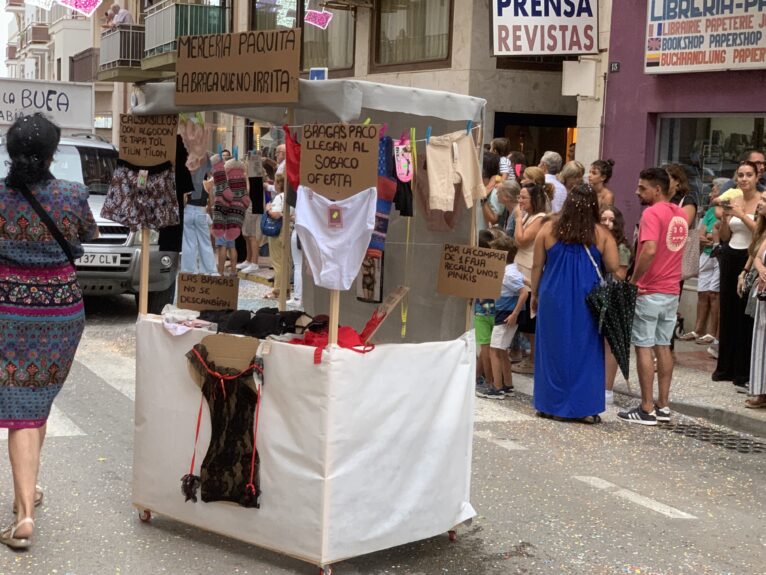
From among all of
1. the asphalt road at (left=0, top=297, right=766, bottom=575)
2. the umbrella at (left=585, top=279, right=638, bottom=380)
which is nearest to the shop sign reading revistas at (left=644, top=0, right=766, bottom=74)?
the umbrella at (left=585, top=279, right=638, bottom=380)

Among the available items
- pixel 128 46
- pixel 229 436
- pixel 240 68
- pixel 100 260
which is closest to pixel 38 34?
pixel 128 46

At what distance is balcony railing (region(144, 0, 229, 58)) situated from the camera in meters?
29.4

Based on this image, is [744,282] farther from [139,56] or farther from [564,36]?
[139,56]

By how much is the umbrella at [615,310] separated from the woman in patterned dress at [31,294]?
13.7ft

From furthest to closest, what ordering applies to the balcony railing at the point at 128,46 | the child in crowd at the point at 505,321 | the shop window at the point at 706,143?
the balcony railing at the point at 128,46
the shop window at the point at 706,143
the child in crowd at the point at 505,321

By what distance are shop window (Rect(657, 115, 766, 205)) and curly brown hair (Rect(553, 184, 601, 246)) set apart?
5.26 metres

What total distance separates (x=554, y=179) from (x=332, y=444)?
320 inches

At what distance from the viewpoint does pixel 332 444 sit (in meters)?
4.82

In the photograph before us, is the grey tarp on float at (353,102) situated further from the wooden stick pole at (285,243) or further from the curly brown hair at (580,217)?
the curly brown hair at (580,217)

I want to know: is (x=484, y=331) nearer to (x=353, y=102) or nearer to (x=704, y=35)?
(x=353, y=102)

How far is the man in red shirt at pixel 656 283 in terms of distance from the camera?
8523 millimetres

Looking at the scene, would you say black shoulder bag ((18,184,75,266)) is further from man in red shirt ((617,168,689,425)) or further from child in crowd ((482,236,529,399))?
man in red shirt ((617,168,689,425))

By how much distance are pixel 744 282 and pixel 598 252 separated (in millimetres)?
1865

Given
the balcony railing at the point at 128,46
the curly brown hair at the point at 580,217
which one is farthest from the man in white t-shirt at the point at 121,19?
the curly brown hair at the point at 580,217
